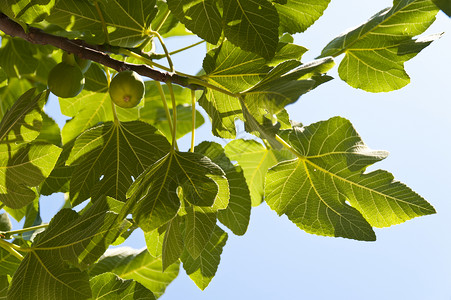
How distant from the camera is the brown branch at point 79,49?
1.38 meters

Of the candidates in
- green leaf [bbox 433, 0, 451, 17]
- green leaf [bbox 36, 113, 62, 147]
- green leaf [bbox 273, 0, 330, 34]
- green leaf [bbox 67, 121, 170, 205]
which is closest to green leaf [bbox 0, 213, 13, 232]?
green leaf [bbox 36, 113, 62, 147]

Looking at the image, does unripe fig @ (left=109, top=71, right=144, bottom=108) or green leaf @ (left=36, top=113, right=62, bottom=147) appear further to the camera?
green leaf @ (left=36, top=113, right=62, bottom=147)

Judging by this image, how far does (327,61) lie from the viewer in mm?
1206

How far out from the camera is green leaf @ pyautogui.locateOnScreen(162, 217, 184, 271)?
1.35 metres

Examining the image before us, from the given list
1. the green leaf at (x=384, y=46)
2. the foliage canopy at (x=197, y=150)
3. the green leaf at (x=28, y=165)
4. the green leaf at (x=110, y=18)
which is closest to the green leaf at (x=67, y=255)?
the foliage canopy at (x=197, y=150)

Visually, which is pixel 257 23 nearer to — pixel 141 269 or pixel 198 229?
pixel 198 229

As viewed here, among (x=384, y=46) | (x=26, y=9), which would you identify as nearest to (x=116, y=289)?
(x=26, y=9)

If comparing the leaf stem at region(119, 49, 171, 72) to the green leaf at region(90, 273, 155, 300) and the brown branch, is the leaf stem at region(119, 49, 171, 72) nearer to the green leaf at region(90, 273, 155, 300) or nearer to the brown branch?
the brown branch

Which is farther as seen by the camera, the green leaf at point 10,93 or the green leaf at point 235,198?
the green leaf at point 10,93

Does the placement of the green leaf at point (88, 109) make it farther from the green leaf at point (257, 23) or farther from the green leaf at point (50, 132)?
the green leaf at point (257, 23)

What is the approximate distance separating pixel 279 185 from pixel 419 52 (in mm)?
540

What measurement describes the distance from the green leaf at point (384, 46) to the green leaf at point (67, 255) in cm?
79

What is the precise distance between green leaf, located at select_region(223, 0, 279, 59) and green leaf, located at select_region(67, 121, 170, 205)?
1.35ft

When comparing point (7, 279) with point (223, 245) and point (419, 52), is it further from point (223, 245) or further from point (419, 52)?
point (419, 52)
